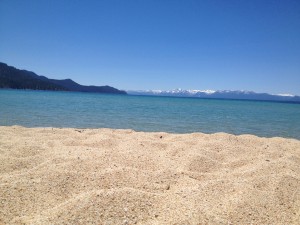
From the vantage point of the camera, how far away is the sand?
3678 millimetres

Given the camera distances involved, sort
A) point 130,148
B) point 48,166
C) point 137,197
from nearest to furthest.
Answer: point 137,197
point 48,166
point 130,148

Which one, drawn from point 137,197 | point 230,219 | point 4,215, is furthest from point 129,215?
point 4,215

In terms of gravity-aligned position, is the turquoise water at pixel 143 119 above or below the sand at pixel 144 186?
below

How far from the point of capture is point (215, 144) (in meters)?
8.30

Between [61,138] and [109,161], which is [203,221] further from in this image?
[61,138]

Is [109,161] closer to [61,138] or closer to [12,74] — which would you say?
[61,138]

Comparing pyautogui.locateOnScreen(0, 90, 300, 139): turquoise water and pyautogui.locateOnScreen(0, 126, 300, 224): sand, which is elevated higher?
pyautogui.locateOnScreen(0, 126, 300, 224): sand

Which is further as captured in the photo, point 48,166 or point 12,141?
point 12,141

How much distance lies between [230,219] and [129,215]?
4.66 ft

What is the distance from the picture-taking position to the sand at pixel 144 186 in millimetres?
3678

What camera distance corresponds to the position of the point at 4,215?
359 centimetres

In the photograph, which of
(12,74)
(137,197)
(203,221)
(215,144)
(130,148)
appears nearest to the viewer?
(203,221)

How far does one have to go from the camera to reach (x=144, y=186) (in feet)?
15.5

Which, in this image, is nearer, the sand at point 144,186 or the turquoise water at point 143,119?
the sand at point 144,186
